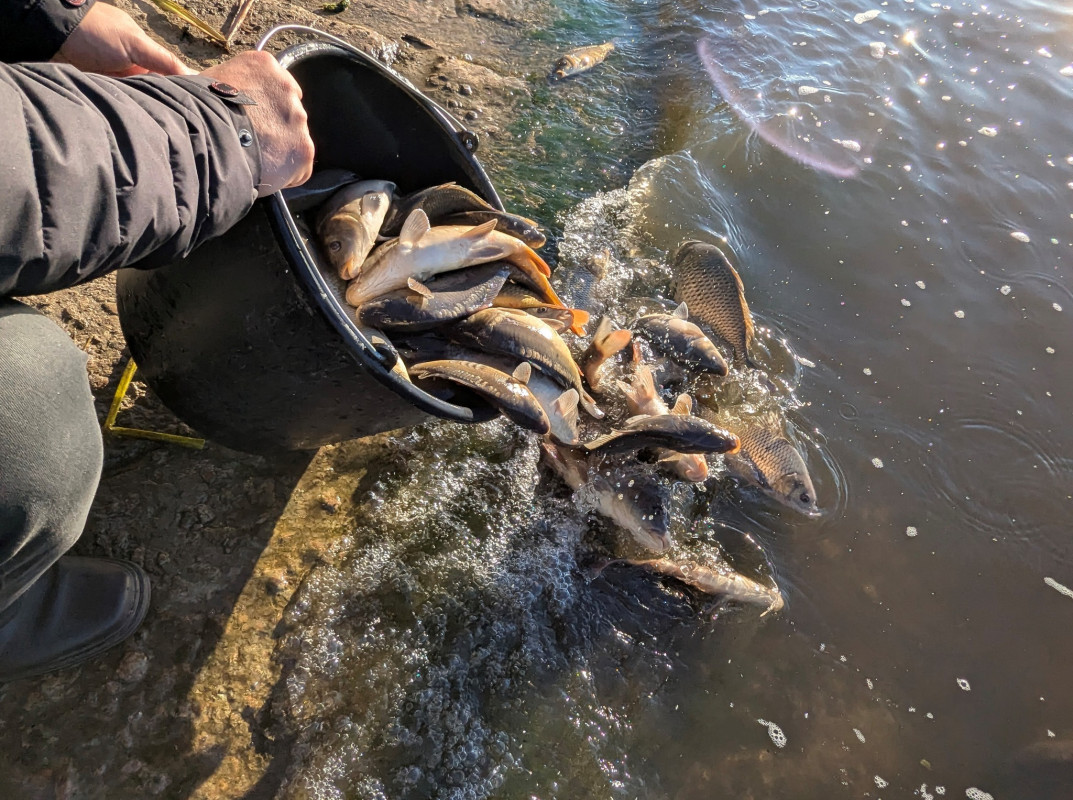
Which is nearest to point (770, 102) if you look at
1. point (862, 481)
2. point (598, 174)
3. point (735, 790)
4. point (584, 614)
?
point (598, 174)

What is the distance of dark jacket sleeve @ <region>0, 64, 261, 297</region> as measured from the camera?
1188 millimetres

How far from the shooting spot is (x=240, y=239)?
1.76 m

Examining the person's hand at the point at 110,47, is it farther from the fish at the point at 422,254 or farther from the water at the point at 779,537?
the water at the point at 779,537

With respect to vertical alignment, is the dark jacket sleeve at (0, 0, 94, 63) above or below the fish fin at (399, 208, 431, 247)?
above

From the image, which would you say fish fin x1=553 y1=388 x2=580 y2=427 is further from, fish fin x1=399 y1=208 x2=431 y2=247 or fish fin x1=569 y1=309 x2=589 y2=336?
fish fin x1=399 y1=208 x2=431 y2=247

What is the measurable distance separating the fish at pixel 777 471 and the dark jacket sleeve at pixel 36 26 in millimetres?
3134

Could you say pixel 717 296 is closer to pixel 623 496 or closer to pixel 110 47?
pixel 623 496

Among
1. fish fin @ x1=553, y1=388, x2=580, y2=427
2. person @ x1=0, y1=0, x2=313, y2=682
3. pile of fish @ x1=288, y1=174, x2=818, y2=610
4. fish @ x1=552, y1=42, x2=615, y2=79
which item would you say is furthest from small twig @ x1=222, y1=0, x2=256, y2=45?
fish fin @ x1=553, y1=388, x2=580, y2=427

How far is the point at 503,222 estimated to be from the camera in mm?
2836

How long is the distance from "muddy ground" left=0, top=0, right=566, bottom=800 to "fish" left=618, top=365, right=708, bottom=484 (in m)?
1.23

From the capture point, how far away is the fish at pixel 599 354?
323 centimetres

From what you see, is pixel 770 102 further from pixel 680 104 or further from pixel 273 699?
pixel 273 699

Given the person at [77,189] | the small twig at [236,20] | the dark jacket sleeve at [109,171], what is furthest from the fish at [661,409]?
the small twig at [236,20]

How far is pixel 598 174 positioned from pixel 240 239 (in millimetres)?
3488
